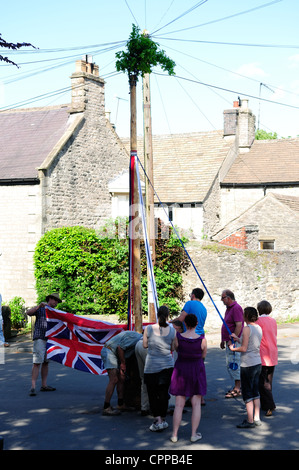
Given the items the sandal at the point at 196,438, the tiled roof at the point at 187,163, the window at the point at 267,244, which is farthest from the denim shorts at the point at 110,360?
the tiled roof at the point at 187,163

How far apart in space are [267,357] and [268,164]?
1087 inches

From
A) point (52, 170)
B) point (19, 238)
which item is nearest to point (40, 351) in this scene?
point (19, 238)

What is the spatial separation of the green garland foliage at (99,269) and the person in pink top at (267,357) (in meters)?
10.4

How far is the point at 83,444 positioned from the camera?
7.86 m

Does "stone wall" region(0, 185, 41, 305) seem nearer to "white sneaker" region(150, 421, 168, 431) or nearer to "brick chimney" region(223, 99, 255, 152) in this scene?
"white sneaker" region(150, 421, 168, 431)

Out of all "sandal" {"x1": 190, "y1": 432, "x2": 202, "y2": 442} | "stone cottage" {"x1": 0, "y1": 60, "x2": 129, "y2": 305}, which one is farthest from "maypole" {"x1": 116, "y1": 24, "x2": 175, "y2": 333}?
"stone cottage" {"x1": 0, "y1": 60, "x2": 129, "y2": 305}

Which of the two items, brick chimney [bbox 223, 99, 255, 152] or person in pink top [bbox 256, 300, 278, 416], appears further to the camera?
brick chimney [bbox 223, 99, 255, 152]

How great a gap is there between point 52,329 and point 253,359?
434 cm

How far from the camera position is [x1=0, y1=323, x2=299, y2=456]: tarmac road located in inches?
307

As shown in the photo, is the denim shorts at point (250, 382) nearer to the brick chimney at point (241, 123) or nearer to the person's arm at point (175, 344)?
the person's arm at point (175, 344)

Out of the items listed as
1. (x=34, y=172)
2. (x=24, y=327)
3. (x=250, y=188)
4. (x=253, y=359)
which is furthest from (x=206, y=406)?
(x=250, y=188)

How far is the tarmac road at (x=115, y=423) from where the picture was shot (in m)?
7.79

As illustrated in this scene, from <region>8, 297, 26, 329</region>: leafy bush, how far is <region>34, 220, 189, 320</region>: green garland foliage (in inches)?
30.9

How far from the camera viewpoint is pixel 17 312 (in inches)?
807
